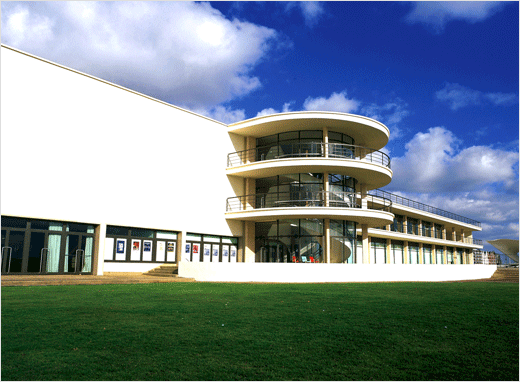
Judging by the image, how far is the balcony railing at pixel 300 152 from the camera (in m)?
24.5

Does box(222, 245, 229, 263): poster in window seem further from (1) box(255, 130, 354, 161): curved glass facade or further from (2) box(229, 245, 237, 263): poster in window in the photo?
(1) box(255, 130, 354, 161): curved glass facade

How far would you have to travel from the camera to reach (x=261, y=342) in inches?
209

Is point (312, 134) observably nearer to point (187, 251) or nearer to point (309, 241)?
point (309, 241)

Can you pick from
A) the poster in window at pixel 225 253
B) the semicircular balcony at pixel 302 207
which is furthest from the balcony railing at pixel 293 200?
the poster in window at pixel 225 253

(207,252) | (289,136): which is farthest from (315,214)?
(207,252)

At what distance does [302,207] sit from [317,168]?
2.64 metres

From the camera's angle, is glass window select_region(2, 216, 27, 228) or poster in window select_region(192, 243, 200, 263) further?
poster in window select_region(192, 243, 200, 263)

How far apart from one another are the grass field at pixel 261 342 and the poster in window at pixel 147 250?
14.1 meters

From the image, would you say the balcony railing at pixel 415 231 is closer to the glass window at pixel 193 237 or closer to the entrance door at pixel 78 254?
the glass window at pixel 193 237

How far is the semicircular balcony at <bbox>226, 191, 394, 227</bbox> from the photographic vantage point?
894 inches

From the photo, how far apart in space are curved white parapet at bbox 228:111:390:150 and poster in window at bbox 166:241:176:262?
26.2 feet

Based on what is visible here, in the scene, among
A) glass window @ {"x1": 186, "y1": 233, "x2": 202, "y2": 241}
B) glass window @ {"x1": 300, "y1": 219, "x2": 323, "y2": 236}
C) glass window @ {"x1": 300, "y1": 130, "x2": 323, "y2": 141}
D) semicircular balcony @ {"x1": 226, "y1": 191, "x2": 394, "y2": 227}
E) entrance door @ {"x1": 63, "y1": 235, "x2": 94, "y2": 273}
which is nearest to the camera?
entrance door @ {"x1": 63, "y1": 235, "x2": 94, "y2": 273}

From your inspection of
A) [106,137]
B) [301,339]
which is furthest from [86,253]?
[301,339]

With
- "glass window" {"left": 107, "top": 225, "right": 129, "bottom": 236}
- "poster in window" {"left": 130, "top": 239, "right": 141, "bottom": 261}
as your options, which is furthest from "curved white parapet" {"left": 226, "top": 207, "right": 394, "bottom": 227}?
"glass window" {"left": 107, "top": 225, "right": 129, "bottom": 236}
